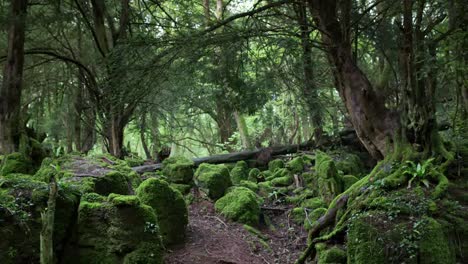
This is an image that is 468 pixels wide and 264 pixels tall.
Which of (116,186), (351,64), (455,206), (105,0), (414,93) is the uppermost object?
(105,0)

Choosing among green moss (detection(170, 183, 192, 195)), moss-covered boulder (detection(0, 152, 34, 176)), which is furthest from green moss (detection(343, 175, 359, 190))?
moss-covered boulder (detection(0, 152, 34, 176))

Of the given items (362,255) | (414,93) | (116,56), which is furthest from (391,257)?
(116,56)

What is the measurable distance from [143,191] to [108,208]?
1709 mm

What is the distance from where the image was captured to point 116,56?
25.3ft

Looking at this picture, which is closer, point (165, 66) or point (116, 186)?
point (116, 186)

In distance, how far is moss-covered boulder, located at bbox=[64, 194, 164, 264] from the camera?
4.93m

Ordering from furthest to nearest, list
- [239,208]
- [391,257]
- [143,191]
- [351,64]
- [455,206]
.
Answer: [239,208]
[351,64]
[143,191]
[455,206]
[391,257]

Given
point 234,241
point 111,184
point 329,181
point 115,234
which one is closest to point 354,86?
point 329,181

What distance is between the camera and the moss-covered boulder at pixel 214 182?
32.2 ft

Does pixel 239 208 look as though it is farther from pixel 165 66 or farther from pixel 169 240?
pixel 165 66

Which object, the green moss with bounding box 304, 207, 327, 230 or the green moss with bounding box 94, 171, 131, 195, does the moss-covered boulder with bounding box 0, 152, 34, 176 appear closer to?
the green moss with bounding box 94, 171, 131, 195

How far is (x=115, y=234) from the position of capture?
16.4ft

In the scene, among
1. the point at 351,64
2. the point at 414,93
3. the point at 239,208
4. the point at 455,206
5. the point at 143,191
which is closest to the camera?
the point at 455,206

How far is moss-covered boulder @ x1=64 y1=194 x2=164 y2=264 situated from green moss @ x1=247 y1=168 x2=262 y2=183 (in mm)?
6508
